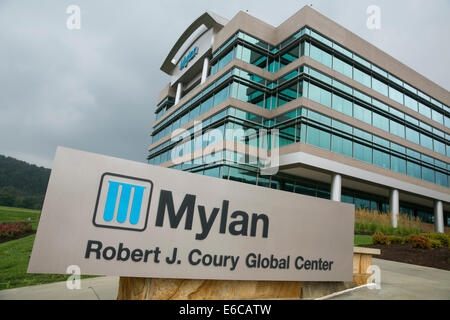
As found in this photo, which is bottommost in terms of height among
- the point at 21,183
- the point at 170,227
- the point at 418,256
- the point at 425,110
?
the point at 418,256

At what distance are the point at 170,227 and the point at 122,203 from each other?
0.67 metres

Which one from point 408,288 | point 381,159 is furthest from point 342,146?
point 408,288

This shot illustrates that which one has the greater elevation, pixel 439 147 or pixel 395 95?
pixel 395 95

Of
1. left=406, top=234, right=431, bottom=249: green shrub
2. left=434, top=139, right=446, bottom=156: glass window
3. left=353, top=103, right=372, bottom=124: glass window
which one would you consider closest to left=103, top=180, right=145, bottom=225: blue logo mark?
left=406, top=234, right=431, bottom=249: green shrub

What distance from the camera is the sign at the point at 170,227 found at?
3047 mm

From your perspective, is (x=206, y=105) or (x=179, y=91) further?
(x=179, y=91)

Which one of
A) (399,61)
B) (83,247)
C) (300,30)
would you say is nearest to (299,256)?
(83,247)

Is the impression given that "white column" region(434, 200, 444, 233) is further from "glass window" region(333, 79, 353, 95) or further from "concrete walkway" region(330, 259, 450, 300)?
"concrete walkway" region(330, 259, 450, 300)

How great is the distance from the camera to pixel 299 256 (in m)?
4.45

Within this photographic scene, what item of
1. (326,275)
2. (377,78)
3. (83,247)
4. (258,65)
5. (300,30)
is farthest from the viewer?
(377,78)

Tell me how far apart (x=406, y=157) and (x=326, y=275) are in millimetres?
25562

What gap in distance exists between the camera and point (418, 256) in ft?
31.5

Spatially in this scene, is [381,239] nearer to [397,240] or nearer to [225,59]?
[397,240]
